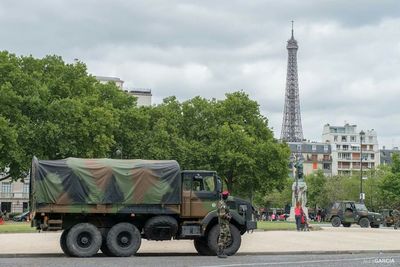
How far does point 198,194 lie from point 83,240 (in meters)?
4.09

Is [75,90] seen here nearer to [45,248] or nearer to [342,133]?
[45,248]

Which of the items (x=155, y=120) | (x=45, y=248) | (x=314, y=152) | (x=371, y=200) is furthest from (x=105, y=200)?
(x=314, y=152)

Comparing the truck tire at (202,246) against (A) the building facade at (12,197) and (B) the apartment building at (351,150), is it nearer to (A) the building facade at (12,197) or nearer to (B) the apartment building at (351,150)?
(A) the building facade at (12,197)

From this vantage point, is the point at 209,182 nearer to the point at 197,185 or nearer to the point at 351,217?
the point at 197,185

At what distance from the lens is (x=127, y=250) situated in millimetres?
21719

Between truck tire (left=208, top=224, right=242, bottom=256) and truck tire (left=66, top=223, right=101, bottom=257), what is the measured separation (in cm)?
363

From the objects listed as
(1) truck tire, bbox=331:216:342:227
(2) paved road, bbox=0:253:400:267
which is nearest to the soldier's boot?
(2) paved road, bbox=0:253:400:267

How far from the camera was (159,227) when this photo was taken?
22.4m

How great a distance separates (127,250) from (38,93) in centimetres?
3517

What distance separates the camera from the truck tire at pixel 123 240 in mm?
21719

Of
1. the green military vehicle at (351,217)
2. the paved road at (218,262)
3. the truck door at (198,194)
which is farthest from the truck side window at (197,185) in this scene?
the green military vehicle at (351,217)

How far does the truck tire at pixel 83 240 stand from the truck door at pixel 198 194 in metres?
3.04

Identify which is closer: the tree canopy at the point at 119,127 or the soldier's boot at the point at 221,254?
the soldier's boot at the point at 221,254

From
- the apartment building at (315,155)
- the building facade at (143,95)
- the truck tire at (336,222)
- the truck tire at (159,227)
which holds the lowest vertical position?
the truck tire at (336,222)
